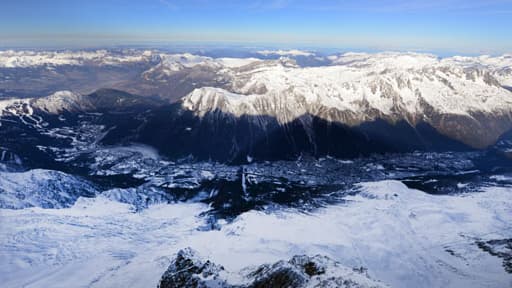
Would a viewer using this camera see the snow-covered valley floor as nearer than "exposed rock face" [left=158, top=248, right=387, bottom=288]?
No

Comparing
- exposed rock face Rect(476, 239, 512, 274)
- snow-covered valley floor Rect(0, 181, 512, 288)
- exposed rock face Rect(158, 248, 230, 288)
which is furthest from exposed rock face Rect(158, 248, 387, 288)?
exposed rock face Rect(476, 239, 512, 274)

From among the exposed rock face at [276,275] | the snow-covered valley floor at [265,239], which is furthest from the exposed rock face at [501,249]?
the exposed rock face at [276,275]

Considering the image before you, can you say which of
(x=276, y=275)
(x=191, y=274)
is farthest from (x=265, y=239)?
(x=276, y=275)

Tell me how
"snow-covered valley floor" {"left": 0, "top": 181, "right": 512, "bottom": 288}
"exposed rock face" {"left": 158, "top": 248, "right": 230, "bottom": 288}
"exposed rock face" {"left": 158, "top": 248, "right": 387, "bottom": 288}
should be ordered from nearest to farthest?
"exposed rock face" {"left": 158, "top": 248, "right": 387, "bottom": 288}
"exposed rock face" {"left": 158, "top": 248, "right": 230, "bottom": 288}
"snow-covered valley floor" {"left": 0, "top": 181, "right": 512, "bottom": 288}

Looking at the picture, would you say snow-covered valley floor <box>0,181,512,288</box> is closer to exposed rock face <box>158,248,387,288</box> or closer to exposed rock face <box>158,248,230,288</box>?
exposed rock face <box>158,248,230,288</box>

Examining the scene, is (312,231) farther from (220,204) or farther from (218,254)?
(220,204)

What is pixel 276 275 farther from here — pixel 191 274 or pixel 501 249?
pixel 501 249
